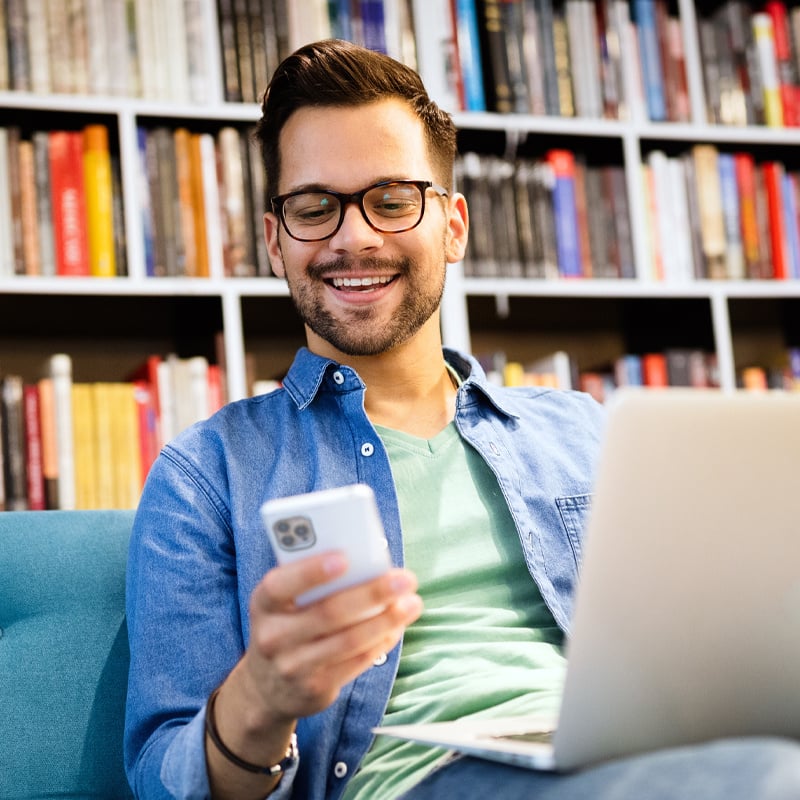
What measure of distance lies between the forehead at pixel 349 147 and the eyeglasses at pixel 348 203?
0.01 meters

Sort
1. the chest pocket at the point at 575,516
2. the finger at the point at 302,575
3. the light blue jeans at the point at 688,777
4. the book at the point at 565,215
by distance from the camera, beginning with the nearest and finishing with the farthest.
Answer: the light blue jeans at the point at 688,777 → the finger at the point at 302,575 → the chest pocket at the point at 575,516 → the book at the point at 565,215

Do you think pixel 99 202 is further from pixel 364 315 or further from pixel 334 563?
pixel 334 563

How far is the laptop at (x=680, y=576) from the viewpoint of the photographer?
2.17 feet

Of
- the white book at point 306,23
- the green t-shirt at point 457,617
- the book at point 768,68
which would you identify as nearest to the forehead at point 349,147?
the green t-shirt at point 457,617

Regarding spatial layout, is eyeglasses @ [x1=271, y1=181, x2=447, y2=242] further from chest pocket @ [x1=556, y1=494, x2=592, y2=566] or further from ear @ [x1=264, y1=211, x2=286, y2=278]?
chest pocket @ [x1=556, y1=494, x2=592, y2=566]

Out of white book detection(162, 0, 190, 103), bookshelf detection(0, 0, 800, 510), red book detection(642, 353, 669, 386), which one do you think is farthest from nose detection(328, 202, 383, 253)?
red book detection(642, 353, 669, 386)

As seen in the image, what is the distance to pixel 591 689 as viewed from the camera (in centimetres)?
68

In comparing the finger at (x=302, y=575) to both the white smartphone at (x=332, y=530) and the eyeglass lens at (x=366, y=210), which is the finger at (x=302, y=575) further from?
the eyeglass lens at (x=366, y=210)

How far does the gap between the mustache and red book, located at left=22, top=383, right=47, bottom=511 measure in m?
0.86

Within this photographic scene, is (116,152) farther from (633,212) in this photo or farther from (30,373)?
(633,212)

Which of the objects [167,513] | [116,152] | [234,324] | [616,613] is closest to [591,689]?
[616,613]

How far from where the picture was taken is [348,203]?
133 cm

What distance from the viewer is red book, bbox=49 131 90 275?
6.74ft

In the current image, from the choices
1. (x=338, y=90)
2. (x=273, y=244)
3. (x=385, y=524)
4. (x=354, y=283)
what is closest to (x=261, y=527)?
(x=385, y=524)
